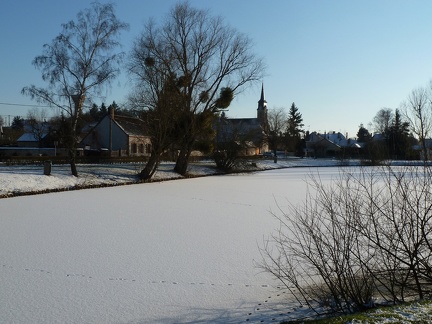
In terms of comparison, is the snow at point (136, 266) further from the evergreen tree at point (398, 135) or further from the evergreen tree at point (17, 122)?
the evergreen tree at point (17, 122)

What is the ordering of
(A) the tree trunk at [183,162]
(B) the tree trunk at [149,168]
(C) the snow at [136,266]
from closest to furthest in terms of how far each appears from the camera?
(C) the snow at [136,266], (B) the tree trunk at [149,168], (A) the tree trunk at [183,162]

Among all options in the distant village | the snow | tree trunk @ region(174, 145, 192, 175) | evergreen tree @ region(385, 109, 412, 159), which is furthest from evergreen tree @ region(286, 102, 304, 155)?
the snow

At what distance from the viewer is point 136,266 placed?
→ 7.86m

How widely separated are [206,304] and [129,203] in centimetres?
1206

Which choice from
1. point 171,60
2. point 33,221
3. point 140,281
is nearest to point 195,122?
point 171,60

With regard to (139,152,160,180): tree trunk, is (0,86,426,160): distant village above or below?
above

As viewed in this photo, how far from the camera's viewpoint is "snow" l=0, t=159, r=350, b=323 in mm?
5734

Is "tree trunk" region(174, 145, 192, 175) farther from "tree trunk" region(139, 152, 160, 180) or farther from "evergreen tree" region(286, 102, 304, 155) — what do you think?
"evergreen tree" region(286, 102, 304, 155)

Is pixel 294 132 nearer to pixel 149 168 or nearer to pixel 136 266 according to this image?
pixel 149 168

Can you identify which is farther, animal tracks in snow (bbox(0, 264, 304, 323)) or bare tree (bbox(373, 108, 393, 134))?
bare tree (bbox(373, 108, 393, 134))

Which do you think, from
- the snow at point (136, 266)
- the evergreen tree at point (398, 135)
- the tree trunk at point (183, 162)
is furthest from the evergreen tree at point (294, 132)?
the snow at point (136, 266)

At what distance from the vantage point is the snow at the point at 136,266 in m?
5.73

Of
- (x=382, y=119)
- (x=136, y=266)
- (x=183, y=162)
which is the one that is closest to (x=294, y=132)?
(x=382, y=119)

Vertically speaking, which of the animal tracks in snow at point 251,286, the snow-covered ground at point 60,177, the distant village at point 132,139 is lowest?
the animal tracks in snow at point 251,286
